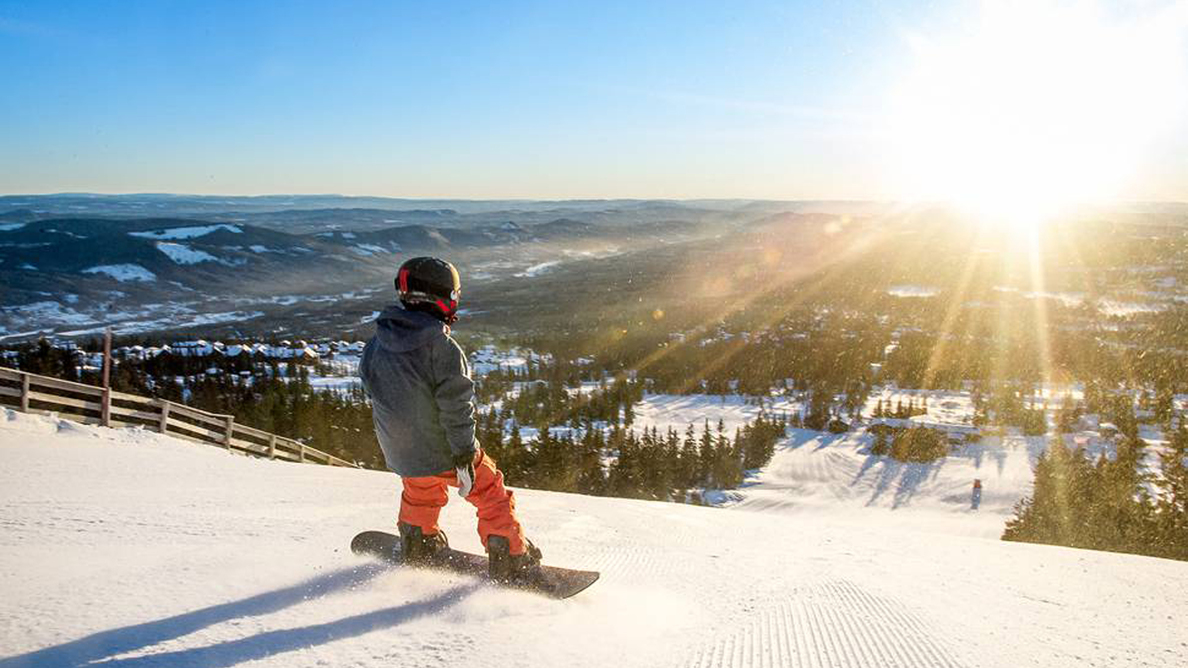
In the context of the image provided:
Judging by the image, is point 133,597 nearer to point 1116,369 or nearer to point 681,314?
point 1116,369

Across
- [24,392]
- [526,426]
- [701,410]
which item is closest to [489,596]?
[24,392]

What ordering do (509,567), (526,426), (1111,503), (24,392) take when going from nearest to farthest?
(509,567)
(24,392)
(1111,503)
(526,426)

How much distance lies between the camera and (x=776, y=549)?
575 centimetres

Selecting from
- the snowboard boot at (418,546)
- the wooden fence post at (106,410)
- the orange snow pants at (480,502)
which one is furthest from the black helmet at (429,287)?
the wooden fence post at (106,410)

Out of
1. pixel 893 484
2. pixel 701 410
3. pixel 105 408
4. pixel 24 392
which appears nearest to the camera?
pixel 24 392

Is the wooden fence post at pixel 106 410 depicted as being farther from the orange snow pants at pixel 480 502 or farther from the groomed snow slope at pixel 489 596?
the orange snow pants at pixel 480 502

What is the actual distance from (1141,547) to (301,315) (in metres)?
180

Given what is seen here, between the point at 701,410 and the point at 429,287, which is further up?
the point at 429,287

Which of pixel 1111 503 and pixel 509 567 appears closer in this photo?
pixel 509 567

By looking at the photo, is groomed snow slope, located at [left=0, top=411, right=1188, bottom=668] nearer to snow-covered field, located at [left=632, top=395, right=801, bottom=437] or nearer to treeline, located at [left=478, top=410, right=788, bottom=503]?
treeline, located at [left=478, top=410, right=788, bottom=503]

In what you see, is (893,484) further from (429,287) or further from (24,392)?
(429,287)

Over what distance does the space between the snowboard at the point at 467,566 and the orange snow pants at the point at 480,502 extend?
186 millimetres

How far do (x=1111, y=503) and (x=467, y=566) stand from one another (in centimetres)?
4032

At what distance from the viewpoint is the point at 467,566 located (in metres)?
3.83
